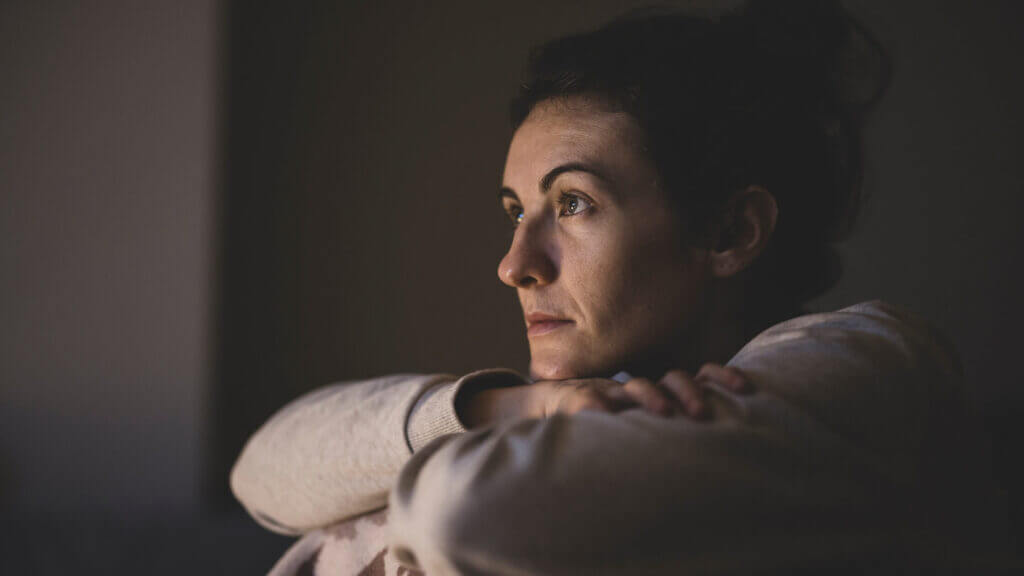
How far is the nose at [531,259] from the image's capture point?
78cm

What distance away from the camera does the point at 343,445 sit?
2.54 ft

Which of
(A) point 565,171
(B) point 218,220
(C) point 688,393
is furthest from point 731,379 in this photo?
(B) point 218,220

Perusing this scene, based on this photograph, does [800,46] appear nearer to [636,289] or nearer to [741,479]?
[636,289]

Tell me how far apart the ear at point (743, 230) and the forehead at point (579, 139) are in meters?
0.14

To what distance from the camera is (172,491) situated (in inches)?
74.7

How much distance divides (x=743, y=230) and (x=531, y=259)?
10.7 inches

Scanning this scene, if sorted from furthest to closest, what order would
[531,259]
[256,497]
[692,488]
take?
[256,497] → [531,259] → [692,488]

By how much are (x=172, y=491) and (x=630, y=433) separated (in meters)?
1.80

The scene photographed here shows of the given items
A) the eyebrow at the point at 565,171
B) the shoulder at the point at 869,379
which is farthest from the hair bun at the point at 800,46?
the shoulder at the point at 869,379

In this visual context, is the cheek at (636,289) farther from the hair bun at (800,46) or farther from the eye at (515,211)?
the hair bun at (800,46)

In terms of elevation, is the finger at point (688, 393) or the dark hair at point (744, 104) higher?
the dark hair at point (744, 104)

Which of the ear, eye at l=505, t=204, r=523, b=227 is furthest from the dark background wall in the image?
the ear

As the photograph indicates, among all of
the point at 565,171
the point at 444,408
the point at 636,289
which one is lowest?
the point at 444,408

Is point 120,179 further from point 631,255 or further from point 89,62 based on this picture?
point 631,255
